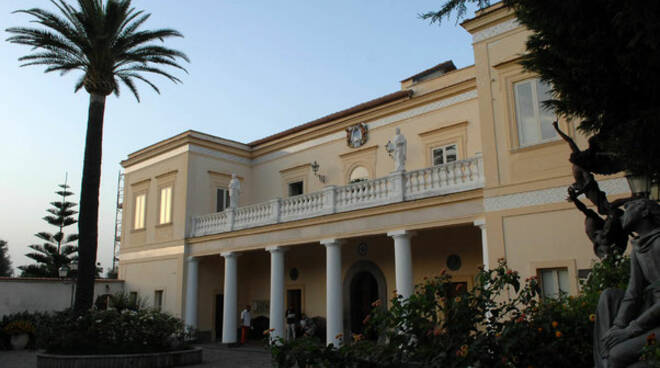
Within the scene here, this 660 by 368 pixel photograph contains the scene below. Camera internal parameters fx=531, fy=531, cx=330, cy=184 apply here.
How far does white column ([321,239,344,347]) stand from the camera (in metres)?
15.2

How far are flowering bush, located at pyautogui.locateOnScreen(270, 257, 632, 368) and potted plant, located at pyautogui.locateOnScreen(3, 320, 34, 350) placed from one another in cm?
1689

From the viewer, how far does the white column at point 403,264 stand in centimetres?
1372

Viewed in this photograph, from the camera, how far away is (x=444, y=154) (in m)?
16.9

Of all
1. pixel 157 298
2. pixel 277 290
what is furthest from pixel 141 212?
pixel 277 290

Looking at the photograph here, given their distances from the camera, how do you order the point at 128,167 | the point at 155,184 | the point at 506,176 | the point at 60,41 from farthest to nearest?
the point at 128,167
the point at 155,184
the point at 60,41
the point at 506,176

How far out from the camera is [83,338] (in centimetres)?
1318

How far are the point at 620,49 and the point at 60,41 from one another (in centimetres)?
1562

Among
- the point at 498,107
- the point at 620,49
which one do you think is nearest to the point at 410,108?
the point at 498,107

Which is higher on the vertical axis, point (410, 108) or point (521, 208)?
point (410, 108)

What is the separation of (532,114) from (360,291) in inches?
362

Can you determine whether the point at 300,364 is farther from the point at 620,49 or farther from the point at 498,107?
the point at 498,107

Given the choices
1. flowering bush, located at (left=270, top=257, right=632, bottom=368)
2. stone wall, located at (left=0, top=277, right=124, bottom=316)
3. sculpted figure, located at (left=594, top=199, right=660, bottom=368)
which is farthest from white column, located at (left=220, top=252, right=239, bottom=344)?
sculpted figure, located at (left=594, top=199, right=660, bottom=368)

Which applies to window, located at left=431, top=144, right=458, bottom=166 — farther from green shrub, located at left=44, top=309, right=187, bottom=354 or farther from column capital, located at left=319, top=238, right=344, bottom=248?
green shrub, located at left=44, top=309, right=187, bottom=354

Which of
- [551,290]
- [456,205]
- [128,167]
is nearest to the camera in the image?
[551,290]
